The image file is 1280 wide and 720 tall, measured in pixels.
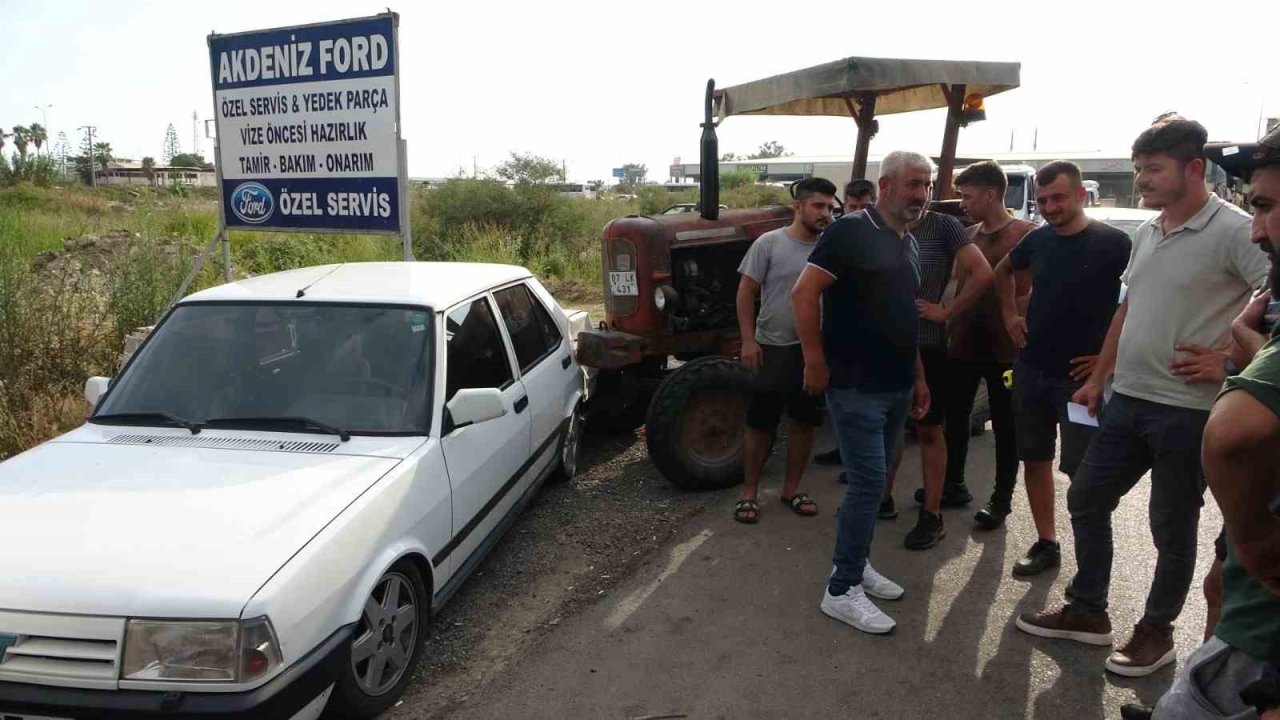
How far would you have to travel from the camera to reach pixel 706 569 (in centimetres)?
425

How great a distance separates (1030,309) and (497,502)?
2528mm

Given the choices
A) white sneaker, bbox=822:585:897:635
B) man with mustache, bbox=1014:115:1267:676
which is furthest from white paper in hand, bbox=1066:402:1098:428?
white sneaker, bbox=822:585:897:635

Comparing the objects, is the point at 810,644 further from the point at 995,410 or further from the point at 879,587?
the point at 995,410

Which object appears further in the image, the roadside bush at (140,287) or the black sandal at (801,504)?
the roadside bush at (140,287)

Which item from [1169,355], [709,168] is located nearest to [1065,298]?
[1169,355]

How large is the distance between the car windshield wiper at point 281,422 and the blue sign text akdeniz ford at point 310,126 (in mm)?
3109

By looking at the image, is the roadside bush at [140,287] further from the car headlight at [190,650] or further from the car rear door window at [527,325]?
the car headlight at [190,650]

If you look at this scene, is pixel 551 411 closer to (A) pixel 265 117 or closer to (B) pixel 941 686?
(B) pixel 941 686

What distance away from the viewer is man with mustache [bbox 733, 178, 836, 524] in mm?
4703

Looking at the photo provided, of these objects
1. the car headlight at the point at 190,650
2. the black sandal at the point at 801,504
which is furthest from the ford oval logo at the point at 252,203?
the car headlight at the point at 190,650

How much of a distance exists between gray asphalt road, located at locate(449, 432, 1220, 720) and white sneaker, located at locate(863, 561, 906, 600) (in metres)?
0.05

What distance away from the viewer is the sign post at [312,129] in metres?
6.21

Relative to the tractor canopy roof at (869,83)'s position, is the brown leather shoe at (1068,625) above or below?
below

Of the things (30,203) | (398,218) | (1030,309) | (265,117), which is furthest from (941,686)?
(30,203)
